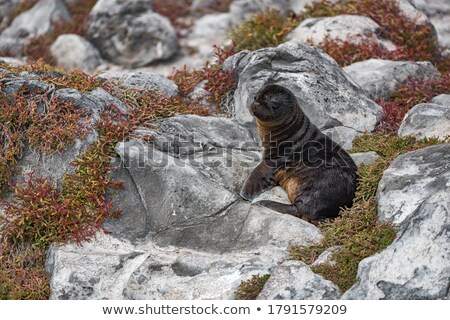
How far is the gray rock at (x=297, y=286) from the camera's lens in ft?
25.2

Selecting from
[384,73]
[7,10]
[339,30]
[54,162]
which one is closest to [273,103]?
[54,162]

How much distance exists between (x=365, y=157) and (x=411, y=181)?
176cm

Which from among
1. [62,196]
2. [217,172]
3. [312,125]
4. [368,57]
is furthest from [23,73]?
[368,57]

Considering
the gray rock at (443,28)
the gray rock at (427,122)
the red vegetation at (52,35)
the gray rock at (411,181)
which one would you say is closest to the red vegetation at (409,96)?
the gray rock at (427,122)

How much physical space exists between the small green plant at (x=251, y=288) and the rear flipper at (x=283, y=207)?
176 cm

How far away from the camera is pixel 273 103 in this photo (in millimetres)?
10438

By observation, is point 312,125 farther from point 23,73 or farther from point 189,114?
point 23,73

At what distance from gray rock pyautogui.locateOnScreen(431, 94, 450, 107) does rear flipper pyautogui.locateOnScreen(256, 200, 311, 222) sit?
176 inches

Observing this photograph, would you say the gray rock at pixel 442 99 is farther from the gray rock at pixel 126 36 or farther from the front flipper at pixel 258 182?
the gray rock at pixel 126 36

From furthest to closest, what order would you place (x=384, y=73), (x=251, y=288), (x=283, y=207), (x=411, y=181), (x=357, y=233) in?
(x=384, y=73) < (x=283, y=207) < (x=411, y=181) < (x=357, y=233) < (x=251, y=288)

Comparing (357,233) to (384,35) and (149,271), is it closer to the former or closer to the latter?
(149,271)

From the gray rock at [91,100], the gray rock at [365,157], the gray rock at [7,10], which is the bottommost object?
the gray rock at [7,10]

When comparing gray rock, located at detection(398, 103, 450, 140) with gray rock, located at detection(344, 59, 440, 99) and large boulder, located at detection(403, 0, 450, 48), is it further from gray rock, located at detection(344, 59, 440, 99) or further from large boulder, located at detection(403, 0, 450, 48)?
large boulder, located at detection(403, 0, 450, 48)
